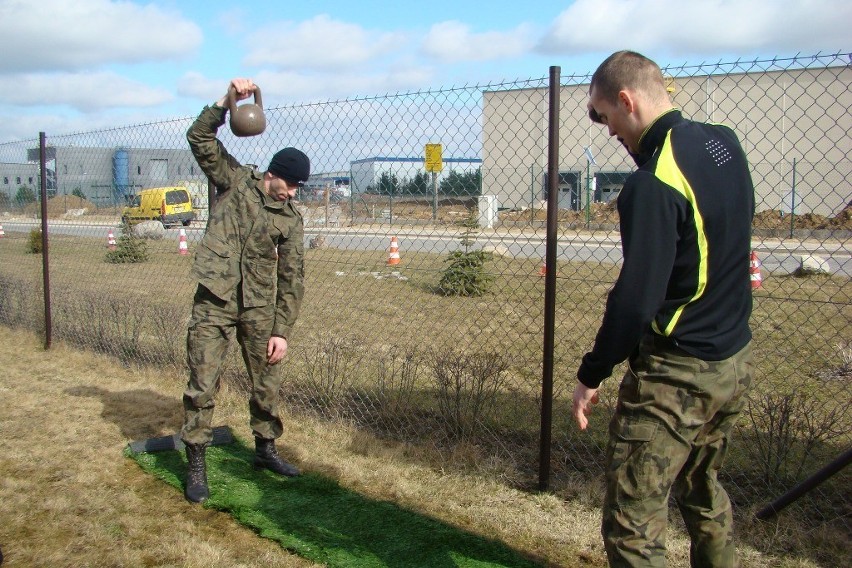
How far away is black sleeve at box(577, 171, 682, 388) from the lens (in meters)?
2.12

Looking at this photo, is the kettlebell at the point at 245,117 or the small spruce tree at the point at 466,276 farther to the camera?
the small spruce tree at the point at 466,276

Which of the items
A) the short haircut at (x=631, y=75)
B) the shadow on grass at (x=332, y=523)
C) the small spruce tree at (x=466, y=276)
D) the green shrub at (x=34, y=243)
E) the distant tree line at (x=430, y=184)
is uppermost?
the short haircut at (x=631, y=75)

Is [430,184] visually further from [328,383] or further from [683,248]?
[683,248]

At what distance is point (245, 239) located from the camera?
4.28 meters

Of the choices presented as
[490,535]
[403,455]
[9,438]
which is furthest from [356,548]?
[9,438]

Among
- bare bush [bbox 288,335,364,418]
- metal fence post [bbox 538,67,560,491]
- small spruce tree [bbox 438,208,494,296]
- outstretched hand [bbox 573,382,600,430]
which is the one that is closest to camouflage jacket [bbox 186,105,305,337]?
bare bush [bbox 288,335,364,418]

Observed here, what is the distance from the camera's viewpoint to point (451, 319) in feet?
30.7

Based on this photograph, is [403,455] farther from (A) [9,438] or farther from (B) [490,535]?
(A) [9,438]

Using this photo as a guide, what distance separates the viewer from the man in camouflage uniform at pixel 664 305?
215cm

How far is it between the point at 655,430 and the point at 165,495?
309 centimetres

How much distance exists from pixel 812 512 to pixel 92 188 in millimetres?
8170

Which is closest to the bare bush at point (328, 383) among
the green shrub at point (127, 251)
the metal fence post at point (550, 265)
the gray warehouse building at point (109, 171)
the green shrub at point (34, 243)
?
the metal fence post at point (550, 265)

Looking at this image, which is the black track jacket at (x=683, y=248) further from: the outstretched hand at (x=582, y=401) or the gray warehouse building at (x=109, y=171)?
the gray warehouse building at (x=109, y=171)

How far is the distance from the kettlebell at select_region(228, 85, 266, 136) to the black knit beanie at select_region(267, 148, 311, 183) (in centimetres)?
21
